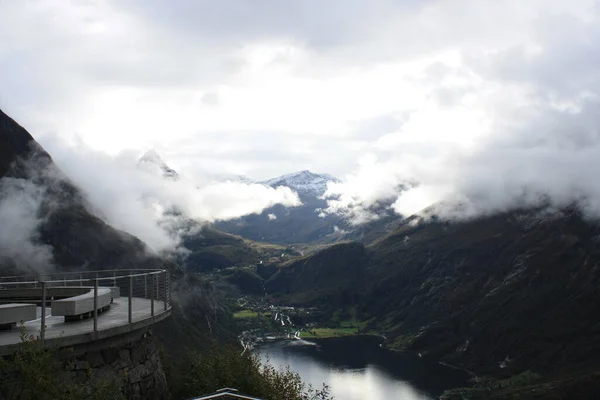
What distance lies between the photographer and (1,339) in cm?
1928

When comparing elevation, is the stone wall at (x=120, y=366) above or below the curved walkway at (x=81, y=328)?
below

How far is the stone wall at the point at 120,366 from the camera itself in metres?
19.6

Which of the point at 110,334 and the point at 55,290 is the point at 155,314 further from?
the point at 55,290

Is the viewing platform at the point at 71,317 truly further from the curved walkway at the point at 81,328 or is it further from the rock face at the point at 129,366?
the rock face at the point at 129,366

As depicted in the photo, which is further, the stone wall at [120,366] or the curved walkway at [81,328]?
the stone wall at [120,366]

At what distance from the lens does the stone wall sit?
19564mm

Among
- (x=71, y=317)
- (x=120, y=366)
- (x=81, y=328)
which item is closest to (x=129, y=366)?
(x=120, y=366)

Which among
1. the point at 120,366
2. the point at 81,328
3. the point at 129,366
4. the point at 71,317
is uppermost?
the point at 71,317

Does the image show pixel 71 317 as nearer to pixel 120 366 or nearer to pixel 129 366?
pixel 120 366

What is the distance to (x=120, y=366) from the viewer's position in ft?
74.6

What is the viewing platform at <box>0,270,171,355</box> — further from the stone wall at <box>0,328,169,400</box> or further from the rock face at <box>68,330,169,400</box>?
the rock face at <box>68,330,169,400</box>

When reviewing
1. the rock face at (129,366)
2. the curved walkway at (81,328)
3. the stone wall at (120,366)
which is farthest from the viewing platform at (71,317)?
the rock face at (129,366)

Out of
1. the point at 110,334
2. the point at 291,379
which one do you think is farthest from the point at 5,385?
the point at 291,379

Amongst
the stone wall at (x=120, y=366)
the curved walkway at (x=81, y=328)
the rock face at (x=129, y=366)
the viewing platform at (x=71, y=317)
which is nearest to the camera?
the curved walkway at (x=81, y=328)
